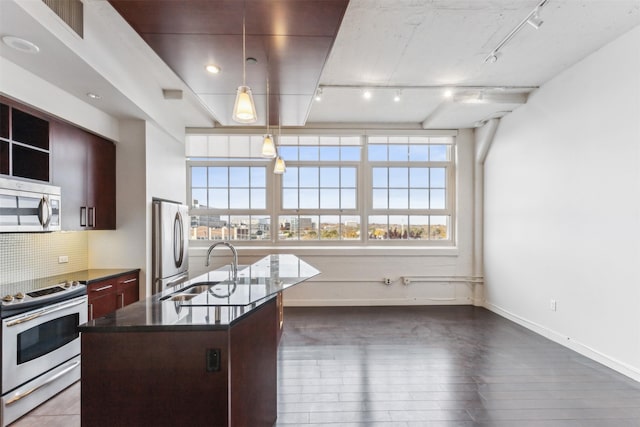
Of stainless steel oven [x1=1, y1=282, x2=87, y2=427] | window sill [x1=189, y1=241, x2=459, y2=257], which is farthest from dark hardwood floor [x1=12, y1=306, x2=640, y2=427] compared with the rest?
window sill [x1=189, y1=241, x2=459, y2=257]

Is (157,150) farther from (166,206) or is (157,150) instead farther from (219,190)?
(219,190)

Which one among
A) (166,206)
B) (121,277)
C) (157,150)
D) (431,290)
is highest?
(157,150)

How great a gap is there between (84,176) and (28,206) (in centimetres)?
78

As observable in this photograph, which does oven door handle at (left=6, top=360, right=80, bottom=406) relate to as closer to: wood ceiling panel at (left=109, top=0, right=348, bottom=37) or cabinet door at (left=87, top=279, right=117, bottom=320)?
cabinet door at (left=87, top=279, right=117, bottom=320)

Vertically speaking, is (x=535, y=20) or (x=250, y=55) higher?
(x=535, y=20)

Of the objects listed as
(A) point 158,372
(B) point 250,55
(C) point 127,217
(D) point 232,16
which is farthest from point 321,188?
(A) point 158,372

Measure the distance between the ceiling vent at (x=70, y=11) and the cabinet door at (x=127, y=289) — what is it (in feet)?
7.49

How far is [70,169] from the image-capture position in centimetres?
294

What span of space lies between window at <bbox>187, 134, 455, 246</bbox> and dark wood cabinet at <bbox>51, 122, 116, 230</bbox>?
165 cm

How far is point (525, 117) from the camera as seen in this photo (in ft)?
13.1

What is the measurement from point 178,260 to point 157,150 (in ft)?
4.70

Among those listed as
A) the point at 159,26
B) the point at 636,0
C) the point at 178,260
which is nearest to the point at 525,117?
the point at 636,0

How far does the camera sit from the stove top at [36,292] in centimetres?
210

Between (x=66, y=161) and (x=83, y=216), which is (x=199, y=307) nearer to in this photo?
(x=83, y=216)
